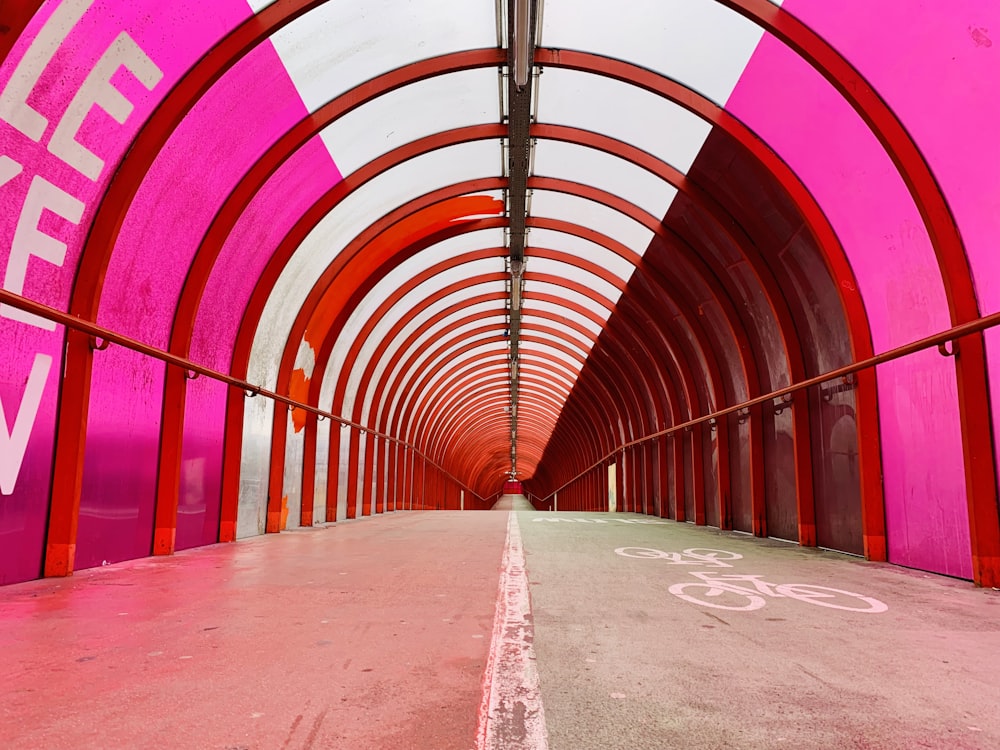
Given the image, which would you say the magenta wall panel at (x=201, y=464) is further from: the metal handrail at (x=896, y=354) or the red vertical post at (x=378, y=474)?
the red vertical post at (x=378, y=474)

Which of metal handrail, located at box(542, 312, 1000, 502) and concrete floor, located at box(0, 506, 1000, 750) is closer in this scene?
concrete floor, located at box(0, 506, 1000, 750)

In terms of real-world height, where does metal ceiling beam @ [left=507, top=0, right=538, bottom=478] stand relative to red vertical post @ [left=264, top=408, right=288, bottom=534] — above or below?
above

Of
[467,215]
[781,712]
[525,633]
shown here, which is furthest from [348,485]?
[781,712]

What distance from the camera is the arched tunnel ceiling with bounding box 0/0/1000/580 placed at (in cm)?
598

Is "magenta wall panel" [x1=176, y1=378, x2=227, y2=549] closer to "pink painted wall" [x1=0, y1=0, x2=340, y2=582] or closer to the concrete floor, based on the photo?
"pink painted wall" [x1=0, y1=0, x2=340, y2=582]

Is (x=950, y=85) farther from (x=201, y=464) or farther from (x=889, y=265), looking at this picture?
(x=201, y=464)

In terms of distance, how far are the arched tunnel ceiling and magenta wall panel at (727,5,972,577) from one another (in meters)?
0.04

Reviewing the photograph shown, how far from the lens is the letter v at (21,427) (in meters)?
5.31

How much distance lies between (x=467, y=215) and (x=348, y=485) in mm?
7314

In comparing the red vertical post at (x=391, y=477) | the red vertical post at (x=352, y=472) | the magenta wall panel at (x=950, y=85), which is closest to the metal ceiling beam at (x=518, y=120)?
the magenta wall panel at (x=950, y=85)

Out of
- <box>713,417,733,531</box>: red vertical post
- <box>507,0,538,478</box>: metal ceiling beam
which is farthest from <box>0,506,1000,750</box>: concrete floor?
<box>713,417,733,531</box>: red vertical post

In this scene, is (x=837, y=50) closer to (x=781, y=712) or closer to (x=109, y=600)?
(x=781, y=712)

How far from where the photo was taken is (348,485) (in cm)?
1638

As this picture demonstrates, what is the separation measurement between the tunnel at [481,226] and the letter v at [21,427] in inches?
0.9
